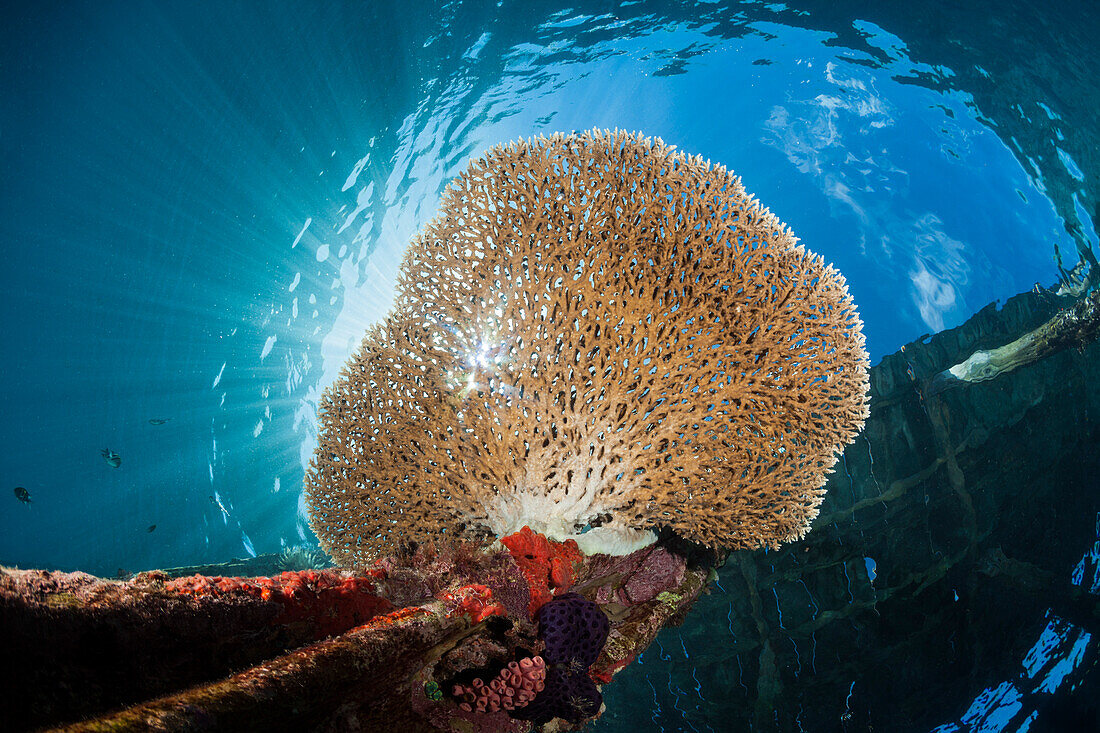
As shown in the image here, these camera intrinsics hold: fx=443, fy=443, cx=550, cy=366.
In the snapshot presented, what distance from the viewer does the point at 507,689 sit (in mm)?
2234

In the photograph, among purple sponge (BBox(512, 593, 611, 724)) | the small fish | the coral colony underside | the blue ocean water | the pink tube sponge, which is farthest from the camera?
the small fish

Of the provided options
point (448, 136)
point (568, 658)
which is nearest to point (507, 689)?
point (568, 658)

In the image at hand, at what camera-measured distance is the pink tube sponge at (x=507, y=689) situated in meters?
Result: 2.16

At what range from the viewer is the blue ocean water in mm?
12188

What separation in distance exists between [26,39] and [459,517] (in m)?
25.2

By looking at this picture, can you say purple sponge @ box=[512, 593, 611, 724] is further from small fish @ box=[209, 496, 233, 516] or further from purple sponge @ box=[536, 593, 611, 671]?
small fish @ box=[209, 496, 233, 516]

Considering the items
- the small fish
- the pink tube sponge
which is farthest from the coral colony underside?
the small fish

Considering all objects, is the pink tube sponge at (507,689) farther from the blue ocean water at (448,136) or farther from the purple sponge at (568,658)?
the blue ocean water at (448,136)

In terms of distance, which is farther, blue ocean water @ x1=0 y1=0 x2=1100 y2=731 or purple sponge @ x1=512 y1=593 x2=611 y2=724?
blue ocean water @ x1=0 y1=0 x2=1100 y2=731

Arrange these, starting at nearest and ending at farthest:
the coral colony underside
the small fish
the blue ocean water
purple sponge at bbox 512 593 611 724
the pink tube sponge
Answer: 1. the coral colony underside
2. the pink tube sponge
3. purple sponge at bbox 512 593 611 724
4. the blue ocean water
5. the small fish

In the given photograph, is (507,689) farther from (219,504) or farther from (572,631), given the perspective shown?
(219,504)

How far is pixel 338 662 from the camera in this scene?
1488mm

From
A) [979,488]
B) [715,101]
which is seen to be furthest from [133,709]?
[715,101]

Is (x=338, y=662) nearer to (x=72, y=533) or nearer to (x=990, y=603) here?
(x=990, y=603)
